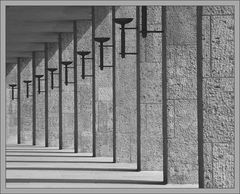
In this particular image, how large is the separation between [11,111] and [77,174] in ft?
101

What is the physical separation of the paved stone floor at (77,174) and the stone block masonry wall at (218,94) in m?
2.46

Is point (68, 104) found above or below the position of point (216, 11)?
below

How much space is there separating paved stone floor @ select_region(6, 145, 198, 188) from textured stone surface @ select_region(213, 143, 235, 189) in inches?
95.4

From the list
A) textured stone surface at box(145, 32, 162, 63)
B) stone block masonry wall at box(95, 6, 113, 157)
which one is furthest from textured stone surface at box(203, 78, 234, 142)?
stone block masonry wall at box(95, 6, 113, 157)

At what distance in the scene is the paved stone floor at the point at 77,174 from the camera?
17812 millimetres

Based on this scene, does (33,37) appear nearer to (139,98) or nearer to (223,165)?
(139,98)

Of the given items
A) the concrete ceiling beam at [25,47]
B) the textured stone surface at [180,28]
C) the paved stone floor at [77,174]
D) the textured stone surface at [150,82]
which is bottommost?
the paved stone floor at [77,174]

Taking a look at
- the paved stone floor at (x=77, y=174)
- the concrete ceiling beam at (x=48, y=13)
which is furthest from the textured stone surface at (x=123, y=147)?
the concrete ceiling beam at (x=48, y=13)

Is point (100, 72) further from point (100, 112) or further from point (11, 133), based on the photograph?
point (11, 133)

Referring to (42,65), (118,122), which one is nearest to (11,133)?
(42,65)

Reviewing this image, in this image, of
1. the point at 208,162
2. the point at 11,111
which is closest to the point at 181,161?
the point at 208,162

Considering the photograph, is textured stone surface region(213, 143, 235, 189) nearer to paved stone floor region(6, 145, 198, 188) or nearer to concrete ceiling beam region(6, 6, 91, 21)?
paved stone floor region(6, 145, 198, 188)

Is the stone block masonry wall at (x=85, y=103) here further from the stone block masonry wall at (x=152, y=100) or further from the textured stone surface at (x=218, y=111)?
the textured stone surface at (x=218, y=111)

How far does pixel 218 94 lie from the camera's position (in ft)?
49.4
